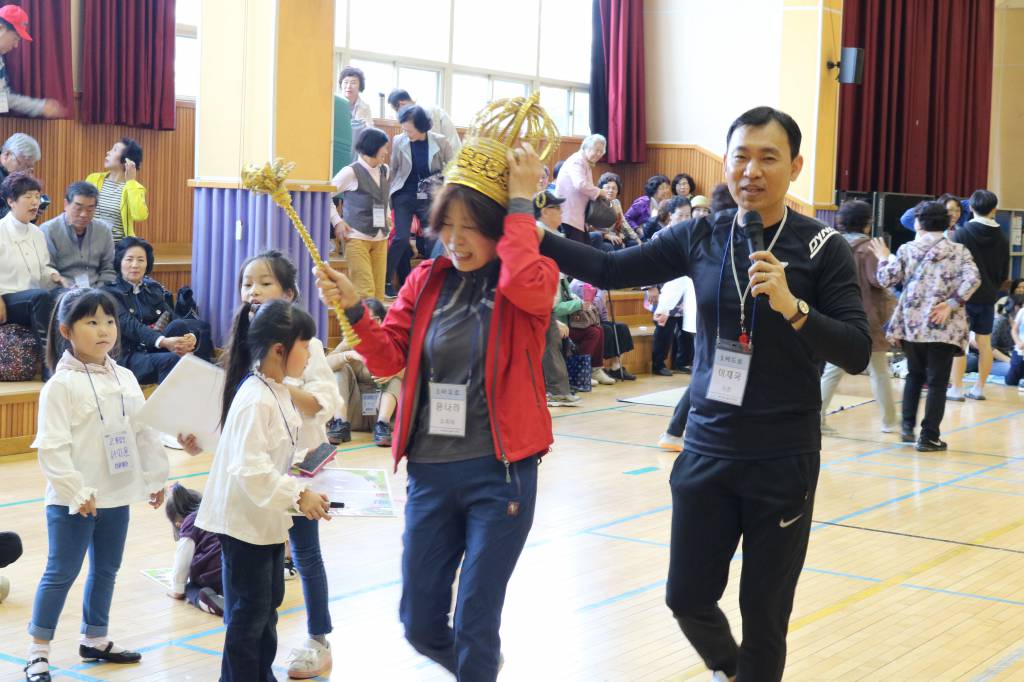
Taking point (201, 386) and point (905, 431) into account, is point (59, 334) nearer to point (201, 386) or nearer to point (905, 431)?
point (201, 386)

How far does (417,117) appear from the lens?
10.1 m

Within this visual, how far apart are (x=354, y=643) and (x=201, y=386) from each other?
1.04 m

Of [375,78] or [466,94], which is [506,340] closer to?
[375,78]

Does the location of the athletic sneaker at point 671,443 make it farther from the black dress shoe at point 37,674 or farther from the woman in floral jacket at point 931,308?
the black dress shoe at point 37,674

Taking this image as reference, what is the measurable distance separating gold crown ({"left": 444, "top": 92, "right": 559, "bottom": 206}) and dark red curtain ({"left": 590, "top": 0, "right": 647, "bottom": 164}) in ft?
43.2

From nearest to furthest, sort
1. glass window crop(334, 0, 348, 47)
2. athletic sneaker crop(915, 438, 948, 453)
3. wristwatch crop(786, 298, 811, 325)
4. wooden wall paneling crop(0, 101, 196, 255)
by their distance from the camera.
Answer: wristwatch crop(786, 298, 811, 325) → athletic sneaker crop(915, 438, 948, 453) → wooden wall paneling crop(0, 101, 196, 255) → glass window crop(334, 0, 348, 47)

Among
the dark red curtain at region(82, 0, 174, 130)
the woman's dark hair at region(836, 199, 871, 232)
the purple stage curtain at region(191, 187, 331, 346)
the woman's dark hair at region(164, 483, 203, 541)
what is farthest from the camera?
the dark red curtain at region(82, 0, 174, 130)

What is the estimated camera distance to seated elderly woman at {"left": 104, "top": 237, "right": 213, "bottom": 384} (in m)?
7.70

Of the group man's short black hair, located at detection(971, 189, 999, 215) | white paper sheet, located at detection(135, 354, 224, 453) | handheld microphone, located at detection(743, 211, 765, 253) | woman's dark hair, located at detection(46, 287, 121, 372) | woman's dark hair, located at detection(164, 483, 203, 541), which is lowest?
woman's dark hair, located at detection(164, 483, 203, 541)

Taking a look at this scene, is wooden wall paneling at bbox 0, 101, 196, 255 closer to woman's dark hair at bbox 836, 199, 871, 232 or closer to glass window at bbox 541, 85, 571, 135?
woman's dark hair at bbox 836, 199, 871, 232

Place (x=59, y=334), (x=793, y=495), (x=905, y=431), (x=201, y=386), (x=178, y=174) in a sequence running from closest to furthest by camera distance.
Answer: (x=793, y=495) → (x=201, y=386) → (x=59, y=334) → (x=905, y=431) → (x=178, y=174)

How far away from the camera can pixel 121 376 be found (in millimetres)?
3938

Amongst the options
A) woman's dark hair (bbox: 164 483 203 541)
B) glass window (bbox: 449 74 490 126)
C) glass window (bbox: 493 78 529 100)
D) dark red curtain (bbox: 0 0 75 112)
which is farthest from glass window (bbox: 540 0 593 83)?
woman's dark hair (bbox: 164 483 203 541)

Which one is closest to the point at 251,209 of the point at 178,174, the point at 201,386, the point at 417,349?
the point at 178,174
